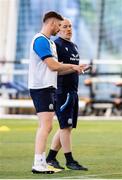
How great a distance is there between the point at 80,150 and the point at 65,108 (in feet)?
8.63

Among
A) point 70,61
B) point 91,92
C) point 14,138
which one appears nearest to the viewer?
point 70,61

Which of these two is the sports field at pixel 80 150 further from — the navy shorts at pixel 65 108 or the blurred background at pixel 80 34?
the blurred background at pixel 80 34

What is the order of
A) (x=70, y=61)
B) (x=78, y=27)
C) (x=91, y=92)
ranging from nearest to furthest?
(x=70, y=61), (x=91, y=92), (x=78, y=27)

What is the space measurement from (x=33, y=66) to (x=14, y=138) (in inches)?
208

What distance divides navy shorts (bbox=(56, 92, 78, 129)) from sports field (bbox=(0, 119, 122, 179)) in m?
0.56

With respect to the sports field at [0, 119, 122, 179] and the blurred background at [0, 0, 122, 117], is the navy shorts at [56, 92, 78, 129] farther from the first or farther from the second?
the blurred background at [0, 0, 122, 117]

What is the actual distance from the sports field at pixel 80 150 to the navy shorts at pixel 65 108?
0.56 metres

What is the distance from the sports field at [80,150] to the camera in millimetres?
9086

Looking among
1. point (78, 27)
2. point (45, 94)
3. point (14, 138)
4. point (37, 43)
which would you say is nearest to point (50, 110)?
point (45, 94)

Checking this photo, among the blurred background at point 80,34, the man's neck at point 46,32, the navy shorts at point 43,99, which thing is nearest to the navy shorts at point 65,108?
the navy shorts at point 43,99

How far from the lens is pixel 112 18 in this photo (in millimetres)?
26016

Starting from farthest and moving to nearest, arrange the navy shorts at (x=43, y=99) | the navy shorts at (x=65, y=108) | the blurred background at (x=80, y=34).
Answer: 1. the blurred background at (x=80, y=34)
2. the navy shorts at (x=65, y=108)
3. the navy shorts at (x=43, y=99)

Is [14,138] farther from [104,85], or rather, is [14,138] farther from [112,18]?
[112,18]

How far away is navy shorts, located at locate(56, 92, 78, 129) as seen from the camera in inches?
376
